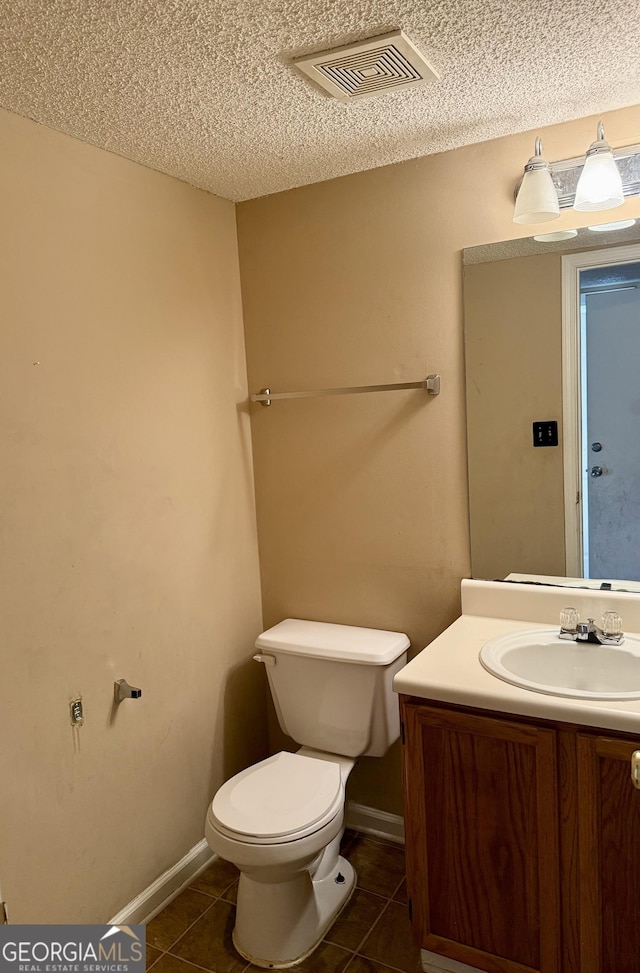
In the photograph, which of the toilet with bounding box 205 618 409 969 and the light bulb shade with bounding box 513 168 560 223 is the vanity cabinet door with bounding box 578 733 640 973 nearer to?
the toilet with bounding box 205 618 409 969

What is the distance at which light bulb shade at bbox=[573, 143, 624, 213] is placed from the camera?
169 cm

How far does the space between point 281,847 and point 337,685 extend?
1.79 ft

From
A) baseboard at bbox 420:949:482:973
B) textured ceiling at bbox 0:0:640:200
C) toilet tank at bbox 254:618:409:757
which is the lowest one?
baseboard at bbox 420:949:482:973

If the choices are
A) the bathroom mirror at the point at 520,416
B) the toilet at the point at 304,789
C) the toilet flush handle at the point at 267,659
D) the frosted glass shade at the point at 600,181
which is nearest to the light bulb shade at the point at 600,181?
the frosted glass shade at the point at 600,181

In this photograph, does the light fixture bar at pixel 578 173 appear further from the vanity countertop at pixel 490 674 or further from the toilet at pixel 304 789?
the toilet at pixel 304 789

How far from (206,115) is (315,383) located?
0.90 metres

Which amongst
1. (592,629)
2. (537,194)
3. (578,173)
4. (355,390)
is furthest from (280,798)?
(578,173)

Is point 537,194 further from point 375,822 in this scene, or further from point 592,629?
point 375,822

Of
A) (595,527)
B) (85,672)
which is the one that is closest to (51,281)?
(85,672)

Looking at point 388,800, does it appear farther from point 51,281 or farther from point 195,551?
point 51,281

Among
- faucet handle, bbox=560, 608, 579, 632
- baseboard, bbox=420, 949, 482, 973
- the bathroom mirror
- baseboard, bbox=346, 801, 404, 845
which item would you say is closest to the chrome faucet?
faucet handle, bbox=560, 608, 579, 632

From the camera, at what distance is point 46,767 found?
174cm

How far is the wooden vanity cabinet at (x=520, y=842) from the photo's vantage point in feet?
4.82

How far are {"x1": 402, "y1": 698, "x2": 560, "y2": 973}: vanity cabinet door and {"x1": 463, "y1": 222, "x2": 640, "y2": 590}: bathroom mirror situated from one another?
594 millimetres
